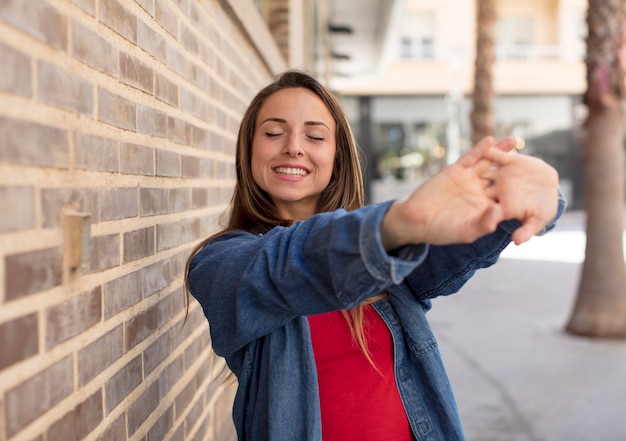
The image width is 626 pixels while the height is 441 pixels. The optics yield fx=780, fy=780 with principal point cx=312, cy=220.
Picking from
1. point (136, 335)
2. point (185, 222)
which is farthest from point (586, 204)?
point (136, 335)

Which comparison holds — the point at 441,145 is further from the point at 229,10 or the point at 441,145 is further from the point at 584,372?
the point at 229,10

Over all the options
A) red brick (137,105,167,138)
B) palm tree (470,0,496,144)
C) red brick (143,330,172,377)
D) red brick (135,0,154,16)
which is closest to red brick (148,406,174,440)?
red brick (143,330,172,377)

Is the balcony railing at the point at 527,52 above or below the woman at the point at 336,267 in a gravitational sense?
above

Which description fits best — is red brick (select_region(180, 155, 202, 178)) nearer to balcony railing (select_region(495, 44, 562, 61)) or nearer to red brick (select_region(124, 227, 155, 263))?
red brick (select_region(124, 227, 155, 263))

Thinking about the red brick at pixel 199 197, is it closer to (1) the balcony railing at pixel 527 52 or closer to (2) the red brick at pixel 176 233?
(2) the red brick at pixel 176 233

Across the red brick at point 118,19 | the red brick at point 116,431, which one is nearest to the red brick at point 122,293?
the red brick at point 116,431

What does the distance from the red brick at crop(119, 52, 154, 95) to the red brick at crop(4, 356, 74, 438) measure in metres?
0.72

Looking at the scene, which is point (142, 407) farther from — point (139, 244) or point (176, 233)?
point (176, 233)

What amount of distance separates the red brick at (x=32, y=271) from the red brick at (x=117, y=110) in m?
0.40

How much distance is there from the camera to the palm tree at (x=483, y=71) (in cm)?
1430

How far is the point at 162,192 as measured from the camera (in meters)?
2.27

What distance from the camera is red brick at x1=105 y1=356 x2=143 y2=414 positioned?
5.75ft

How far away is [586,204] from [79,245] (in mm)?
7408

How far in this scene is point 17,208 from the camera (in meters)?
1.25
